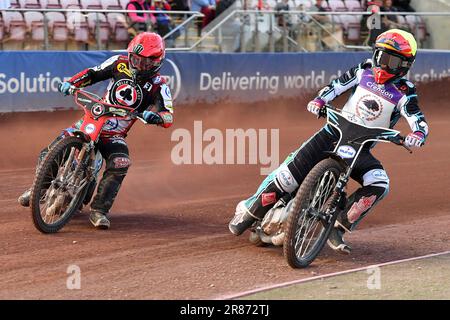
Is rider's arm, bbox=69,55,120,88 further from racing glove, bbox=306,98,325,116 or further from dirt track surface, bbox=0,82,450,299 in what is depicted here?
racing glove, bbox=306,98,325,116

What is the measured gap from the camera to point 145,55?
858cm

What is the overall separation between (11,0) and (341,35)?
7.65 metres

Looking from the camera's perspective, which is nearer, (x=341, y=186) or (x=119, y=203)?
(x=341, y=186)

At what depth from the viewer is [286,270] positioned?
739cm

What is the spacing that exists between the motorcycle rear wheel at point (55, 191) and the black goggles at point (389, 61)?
2.81m

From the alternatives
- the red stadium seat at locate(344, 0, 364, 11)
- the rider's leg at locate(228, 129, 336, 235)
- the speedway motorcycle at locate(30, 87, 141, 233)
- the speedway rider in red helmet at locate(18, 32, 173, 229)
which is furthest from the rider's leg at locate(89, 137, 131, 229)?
the red stadium seat at locate(344, 0, 364, 11)

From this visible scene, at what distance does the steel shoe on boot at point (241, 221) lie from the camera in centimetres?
803

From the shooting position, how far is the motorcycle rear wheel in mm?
7906

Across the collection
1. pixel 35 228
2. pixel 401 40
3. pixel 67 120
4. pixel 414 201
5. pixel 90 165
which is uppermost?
pixel 401 40

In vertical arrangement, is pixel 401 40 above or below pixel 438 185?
above

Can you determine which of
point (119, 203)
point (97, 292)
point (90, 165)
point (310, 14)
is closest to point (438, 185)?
Answer: point (119, 203)

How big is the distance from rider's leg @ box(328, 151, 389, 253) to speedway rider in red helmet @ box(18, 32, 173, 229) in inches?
77.2

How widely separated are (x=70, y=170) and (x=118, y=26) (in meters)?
8.58

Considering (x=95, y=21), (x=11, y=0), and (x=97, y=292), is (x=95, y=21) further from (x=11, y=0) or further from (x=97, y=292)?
(x=97, y=292)
